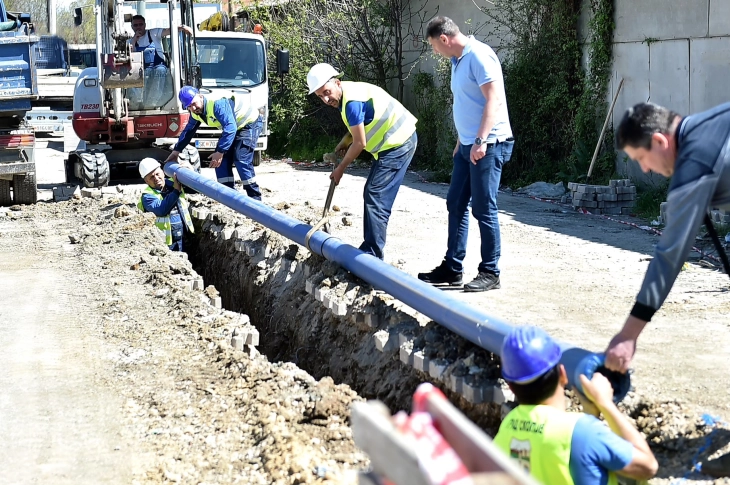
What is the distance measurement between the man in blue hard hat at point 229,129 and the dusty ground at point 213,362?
122 cm

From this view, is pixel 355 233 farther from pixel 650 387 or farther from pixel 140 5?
pixel 140 5

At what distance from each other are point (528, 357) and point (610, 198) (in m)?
9.60

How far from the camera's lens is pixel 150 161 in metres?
10.2

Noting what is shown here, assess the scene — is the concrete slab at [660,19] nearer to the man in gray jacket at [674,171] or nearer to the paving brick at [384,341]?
the paving brick at [384,341]

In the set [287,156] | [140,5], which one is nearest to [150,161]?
[140,5]

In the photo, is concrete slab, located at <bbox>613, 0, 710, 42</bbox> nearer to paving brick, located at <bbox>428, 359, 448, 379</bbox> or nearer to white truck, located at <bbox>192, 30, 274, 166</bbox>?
white truck, located at <bbox>192, 30, 274, 166</bbox>

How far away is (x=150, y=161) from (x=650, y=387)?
6854 millimetres

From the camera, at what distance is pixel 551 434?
2986 mm

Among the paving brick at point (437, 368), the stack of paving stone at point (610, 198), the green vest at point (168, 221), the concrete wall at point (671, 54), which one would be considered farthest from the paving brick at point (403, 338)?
the concrete wall at point (671, 54)

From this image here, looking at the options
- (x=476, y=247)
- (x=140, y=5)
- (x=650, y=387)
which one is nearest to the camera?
(x=650, y=387)

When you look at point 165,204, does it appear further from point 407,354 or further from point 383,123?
point 407,354

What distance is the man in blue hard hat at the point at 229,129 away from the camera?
34.8ft

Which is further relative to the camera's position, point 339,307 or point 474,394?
point 339,307

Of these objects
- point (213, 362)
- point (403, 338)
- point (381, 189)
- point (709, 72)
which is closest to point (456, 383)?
point (403, 338)
